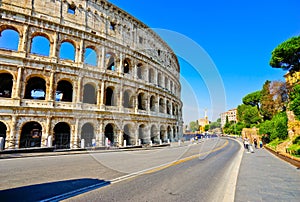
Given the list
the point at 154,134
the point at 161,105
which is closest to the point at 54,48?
the point at 154,134

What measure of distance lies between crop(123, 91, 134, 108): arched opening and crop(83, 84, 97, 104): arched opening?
4.50 metres

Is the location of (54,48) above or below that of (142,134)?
above

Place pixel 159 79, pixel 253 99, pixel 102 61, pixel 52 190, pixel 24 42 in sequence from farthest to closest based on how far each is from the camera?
pixel 253 99
pixel 159 79
pixel 102 61
pixel 24 42
pixel 52 190

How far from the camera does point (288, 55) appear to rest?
2605 centimetres

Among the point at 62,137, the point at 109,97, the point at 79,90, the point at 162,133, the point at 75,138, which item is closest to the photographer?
the point at 75,138

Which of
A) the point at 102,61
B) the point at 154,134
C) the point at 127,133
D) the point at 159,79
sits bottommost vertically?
the point at 154,134

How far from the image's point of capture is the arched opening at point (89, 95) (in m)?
20.0

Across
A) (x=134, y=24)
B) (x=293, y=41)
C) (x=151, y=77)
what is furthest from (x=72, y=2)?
(x=293, y=41)

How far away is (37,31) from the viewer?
1689 cm

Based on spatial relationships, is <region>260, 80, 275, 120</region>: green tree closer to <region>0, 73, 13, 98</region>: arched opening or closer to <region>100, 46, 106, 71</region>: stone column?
<region>100, 46, 106, 71</region>: stone column

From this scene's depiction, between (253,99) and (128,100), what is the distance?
4958 cm

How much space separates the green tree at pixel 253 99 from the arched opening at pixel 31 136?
59.6m

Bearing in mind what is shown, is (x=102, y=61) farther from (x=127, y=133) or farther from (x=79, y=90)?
(x=127, y=133)

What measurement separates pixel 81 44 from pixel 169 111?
19042 millimetres
